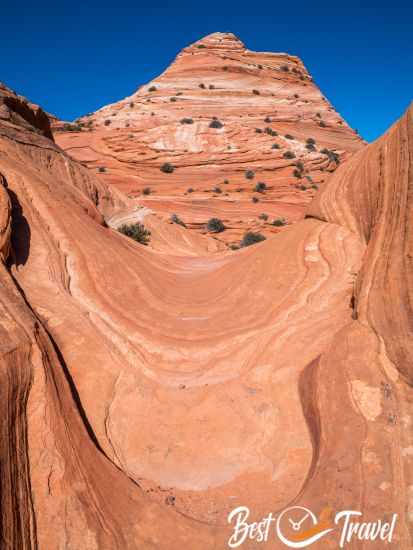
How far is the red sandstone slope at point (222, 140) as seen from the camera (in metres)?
20.2

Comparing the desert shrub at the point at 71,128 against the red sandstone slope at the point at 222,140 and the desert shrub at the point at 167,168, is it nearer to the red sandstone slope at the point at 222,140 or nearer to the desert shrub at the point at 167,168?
the red sandstone slope at the point at 222,140

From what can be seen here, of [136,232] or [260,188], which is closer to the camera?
[136,232]

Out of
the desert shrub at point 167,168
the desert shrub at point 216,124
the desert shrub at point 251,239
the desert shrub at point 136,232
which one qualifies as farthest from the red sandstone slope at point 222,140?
the desert shrub at point 136,232

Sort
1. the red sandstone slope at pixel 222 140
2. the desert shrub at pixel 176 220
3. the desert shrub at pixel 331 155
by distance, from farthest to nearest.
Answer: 1. the desert shrub at pixel 331 155
2. the red sandstone slope at pixel 222 140
3. the desert shrub at pixel 176 220

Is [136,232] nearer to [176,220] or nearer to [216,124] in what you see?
[176,220]

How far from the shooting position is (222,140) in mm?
25062

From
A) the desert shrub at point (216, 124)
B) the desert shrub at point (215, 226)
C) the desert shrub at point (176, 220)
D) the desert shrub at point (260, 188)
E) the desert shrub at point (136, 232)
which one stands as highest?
the desert shrub at point (216, 124)

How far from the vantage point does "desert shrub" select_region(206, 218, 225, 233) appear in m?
16.6

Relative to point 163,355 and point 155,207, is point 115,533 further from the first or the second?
point 155,207

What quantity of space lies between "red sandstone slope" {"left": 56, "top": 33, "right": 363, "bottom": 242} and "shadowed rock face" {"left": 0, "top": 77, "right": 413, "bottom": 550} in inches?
450

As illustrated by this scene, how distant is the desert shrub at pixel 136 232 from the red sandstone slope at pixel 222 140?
18.7 feet

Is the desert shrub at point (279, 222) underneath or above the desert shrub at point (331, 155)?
underneath

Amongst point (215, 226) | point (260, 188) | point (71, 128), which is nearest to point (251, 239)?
point (215, 226)

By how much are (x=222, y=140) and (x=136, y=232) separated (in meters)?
16.4
